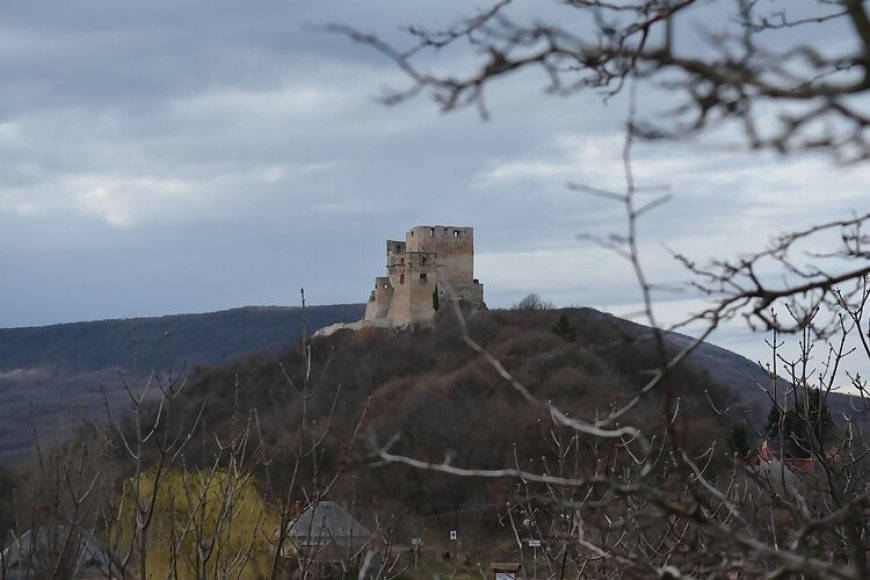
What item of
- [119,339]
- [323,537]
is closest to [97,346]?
[119,339]

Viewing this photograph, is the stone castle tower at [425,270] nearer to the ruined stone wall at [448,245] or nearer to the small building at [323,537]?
the ruined stone wall at [448,245]

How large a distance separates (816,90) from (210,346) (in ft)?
272

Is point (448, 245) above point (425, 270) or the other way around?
above

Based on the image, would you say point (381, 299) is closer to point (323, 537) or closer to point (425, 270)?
point (425, 270)

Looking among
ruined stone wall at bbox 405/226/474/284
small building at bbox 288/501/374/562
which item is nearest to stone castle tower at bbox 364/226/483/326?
ruined stone wall at bbox 405/226/474/284

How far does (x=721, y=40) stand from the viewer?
317 cm

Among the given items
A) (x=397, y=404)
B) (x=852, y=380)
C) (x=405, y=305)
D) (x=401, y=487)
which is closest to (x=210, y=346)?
(x=405, y=305)

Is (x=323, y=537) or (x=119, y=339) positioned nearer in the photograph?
(x=323, y=537)

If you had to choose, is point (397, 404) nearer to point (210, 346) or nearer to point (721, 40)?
point (210, 346)

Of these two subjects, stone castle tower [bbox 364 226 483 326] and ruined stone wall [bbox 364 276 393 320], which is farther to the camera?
ruined stone wall [bbox 364 276 393 320]

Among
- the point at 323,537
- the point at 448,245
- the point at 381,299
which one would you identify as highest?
the point at 448,245

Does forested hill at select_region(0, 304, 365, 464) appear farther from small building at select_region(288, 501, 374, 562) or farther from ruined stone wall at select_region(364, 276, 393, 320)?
small building at select_region(288, 501, 374, 562)

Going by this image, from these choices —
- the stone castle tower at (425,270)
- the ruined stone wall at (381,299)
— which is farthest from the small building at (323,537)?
the ruined stone wall at (381,299)

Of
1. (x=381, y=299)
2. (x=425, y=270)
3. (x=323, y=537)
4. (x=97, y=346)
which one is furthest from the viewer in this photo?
(x=97, y=346)
